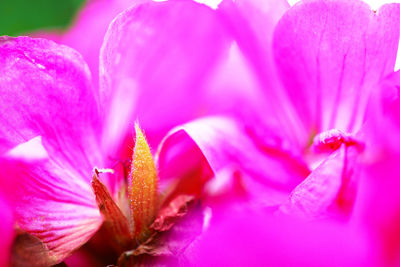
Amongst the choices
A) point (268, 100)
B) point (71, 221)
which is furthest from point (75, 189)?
point (268, 100)

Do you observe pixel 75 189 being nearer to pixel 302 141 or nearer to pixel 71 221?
pixel 71 221

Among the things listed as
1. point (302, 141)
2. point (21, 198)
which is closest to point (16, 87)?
point (21, 198)

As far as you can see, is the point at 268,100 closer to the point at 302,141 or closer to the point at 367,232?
the point at 302,141

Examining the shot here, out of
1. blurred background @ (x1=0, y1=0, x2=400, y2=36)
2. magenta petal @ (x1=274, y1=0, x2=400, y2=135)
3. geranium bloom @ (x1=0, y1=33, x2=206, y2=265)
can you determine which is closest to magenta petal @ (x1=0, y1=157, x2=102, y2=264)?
geranium bloom @ (x1=0, y1=33, x2=206, y2=265)

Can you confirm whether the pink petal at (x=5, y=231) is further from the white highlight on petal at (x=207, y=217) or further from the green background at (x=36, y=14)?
the green background at (x=36, y=14)

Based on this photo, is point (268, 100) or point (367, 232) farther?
point (268, 100)
